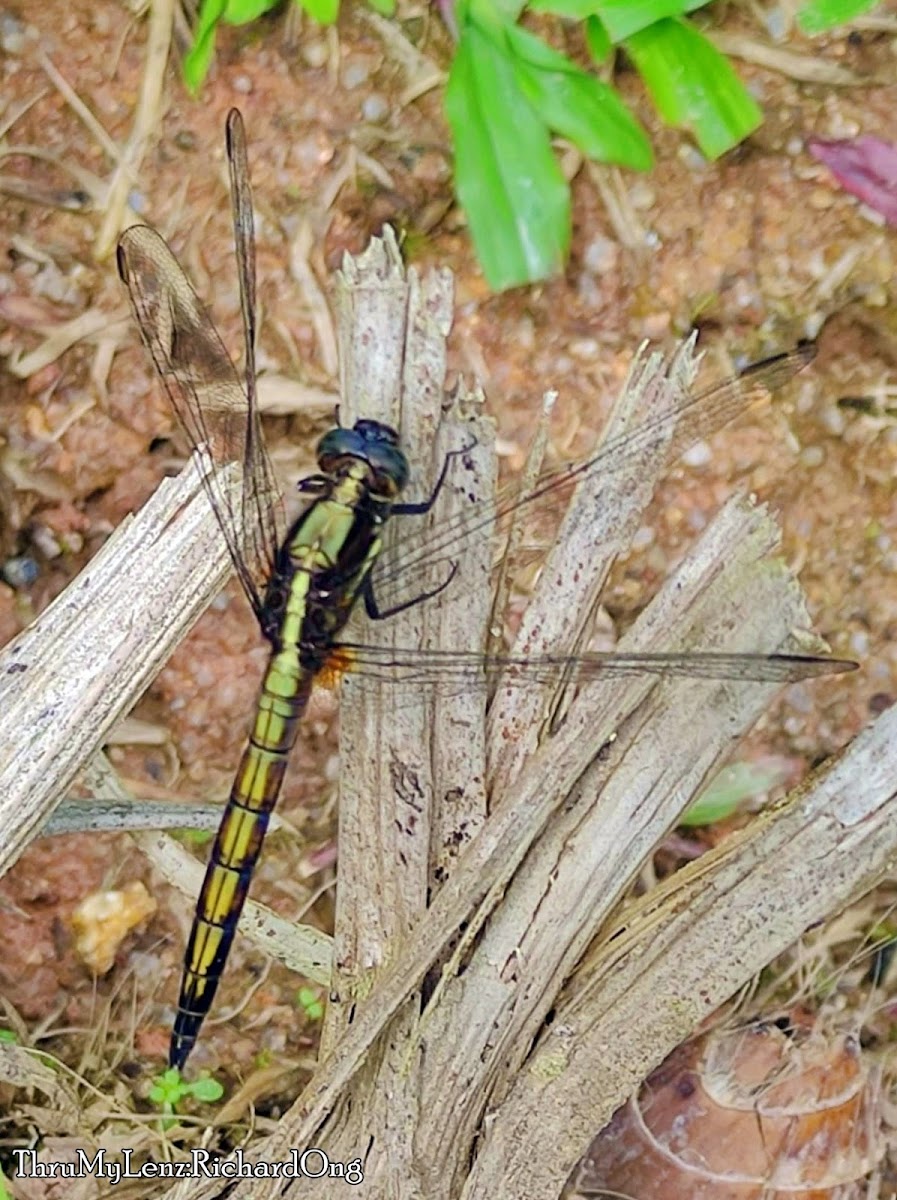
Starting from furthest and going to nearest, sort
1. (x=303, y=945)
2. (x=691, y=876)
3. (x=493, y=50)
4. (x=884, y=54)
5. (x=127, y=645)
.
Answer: (x=884, y=54) < (x=493, y=50) < (x=303, y=945) < (x=691, y=876) < (x=127, y=645)

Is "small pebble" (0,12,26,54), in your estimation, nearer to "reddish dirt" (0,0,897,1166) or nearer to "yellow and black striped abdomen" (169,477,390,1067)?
"reddish dirt" (0,0,897,1166)

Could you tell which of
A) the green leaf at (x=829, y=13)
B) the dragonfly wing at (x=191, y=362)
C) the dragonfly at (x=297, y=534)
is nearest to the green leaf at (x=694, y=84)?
the green leaf at (x=829, y=13)

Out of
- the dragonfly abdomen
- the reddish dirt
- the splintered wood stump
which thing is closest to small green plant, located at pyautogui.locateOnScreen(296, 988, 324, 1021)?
the reddish dirt

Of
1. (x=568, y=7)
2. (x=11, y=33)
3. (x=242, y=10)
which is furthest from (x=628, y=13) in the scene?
(x=11, y=33)

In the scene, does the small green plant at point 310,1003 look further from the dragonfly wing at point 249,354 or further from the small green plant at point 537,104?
the small green plant at point 537,104

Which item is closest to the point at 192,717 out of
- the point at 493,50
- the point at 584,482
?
the point at 584,482

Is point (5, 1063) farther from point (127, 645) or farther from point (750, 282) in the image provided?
point (750, 282)
